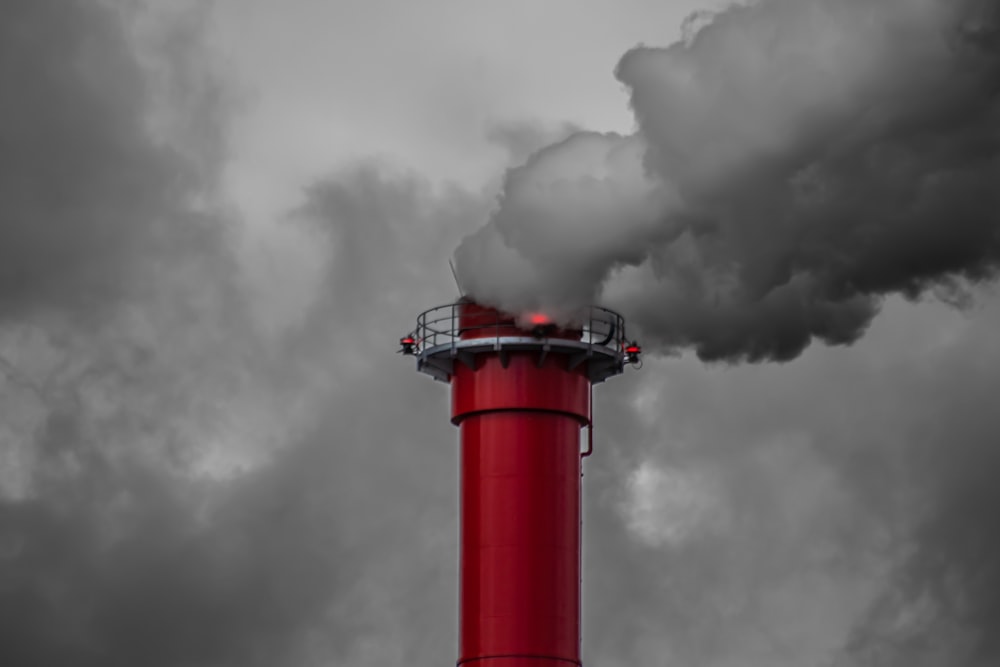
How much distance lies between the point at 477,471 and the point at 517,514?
1.48 meters

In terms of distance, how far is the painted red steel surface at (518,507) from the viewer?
184 ft

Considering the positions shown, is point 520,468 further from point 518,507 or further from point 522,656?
point 522,656

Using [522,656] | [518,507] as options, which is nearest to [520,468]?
[518,507]

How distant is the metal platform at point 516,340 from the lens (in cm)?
5684

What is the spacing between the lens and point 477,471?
2253 inches

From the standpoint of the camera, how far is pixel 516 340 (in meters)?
56.8

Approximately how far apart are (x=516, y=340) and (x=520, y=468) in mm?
2916

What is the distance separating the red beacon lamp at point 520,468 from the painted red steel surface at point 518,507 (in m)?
0.02

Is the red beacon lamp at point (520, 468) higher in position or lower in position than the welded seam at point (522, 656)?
higher

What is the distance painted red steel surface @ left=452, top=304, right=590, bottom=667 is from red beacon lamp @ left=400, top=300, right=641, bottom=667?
2 centimetres

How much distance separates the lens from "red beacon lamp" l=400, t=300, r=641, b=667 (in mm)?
56031

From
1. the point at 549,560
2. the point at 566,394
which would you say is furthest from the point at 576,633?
the point at 566,394

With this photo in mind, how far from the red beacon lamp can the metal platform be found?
0.08 feet

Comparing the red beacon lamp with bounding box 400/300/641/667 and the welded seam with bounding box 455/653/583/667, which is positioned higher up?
the red beacon lamp with bounding box 400/300/641/667
